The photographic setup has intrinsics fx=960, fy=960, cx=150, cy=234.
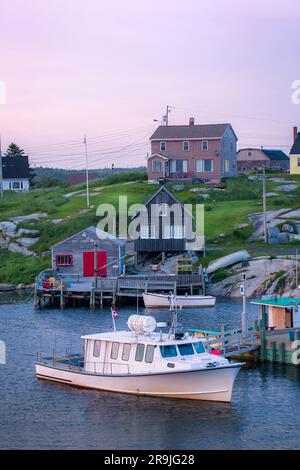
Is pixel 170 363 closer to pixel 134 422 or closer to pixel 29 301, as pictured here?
pixel 134 422

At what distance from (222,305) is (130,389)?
29579mm

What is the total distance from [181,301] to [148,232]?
14.1 m

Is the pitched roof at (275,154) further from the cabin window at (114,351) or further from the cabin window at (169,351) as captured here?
the cabin window at (169,351)

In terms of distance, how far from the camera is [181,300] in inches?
2835

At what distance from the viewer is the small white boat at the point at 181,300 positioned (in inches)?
2820

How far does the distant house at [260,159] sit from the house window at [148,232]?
183 ft

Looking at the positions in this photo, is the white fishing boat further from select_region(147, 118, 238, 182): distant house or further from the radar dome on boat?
select_region(147, 118, 238, 182): distant house

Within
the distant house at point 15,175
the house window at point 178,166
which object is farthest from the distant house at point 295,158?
the distant house at point 15,175

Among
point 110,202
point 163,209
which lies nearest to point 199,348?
point 163,209

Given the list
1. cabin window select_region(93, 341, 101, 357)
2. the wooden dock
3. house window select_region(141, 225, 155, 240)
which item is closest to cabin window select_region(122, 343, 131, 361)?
cabin window select_region(93, 341, 101, 357)

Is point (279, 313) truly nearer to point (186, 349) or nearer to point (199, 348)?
point (199, 348)

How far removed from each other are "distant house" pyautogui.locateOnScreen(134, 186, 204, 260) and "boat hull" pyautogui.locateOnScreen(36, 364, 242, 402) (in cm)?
4013

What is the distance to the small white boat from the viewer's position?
71625 mm
